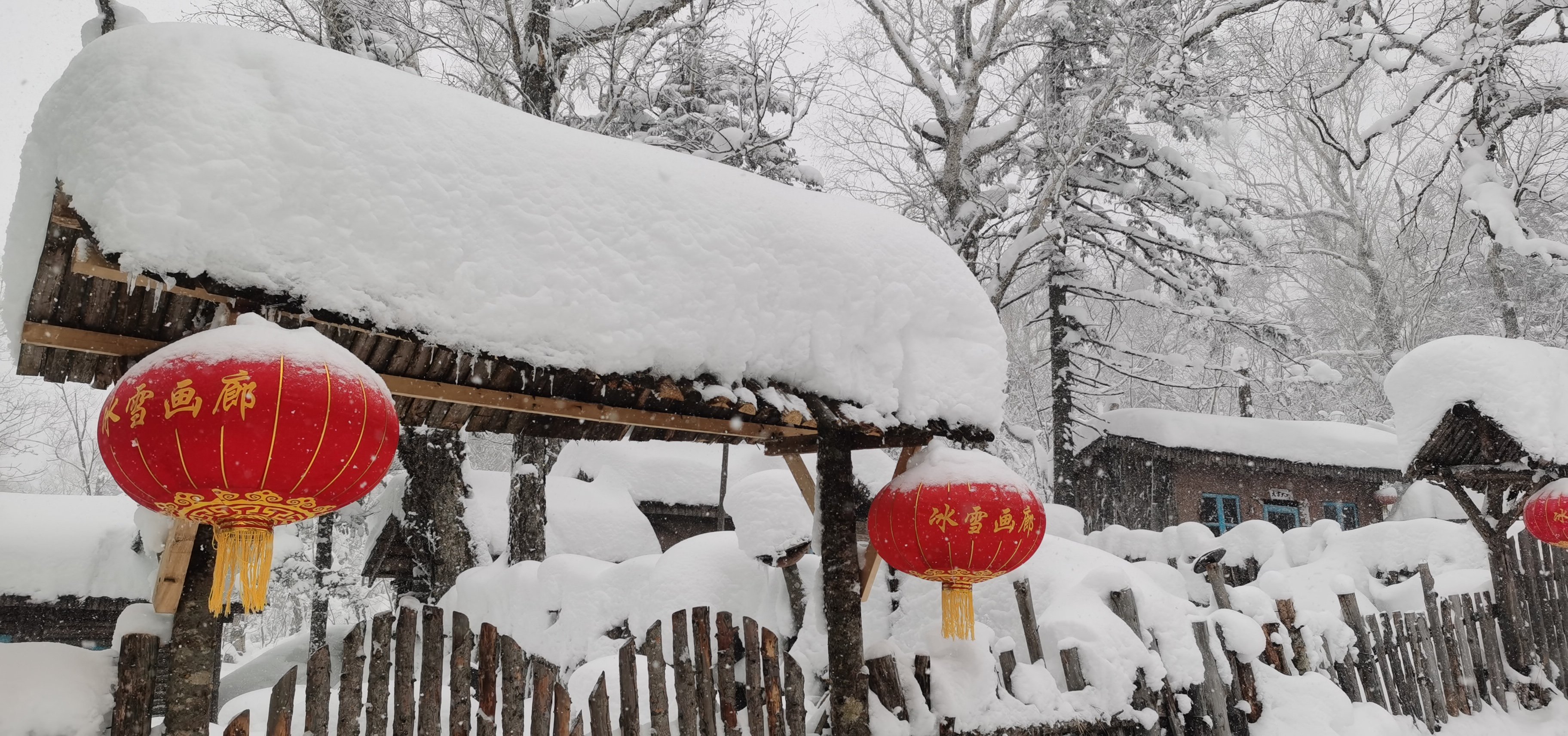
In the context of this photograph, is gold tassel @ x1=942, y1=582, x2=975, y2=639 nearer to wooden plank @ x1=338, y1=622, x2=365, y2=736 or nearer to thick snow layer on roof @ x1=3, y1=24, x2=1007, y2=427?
thick snow layer on roof @ x1=3, y1=24, x2=1007, y2=427

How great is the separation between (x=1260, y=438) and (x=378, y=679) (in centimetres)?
1842

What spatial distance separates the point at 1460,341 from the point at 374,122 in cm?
1026

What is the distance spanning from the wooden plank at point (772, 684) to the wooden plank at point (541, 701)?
1.15 meters

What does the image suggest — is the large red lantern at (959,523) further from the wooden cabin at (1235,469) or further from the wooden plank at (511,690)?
the wooden cabin at (1235,469)

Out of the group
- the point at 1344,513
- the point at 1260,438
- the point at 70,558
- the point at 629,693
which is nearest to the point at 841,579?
the point at 629,693

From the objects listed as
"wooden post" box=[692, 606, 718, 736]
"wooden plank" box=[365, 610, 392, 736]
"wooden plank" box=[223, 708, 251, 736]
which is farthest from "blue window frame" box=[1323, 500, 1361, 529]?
"wooden plank" box=[223, 708, 251, 736]

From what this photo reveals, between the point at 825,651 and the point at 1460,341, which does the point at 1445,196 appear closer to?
the point at 1460,341

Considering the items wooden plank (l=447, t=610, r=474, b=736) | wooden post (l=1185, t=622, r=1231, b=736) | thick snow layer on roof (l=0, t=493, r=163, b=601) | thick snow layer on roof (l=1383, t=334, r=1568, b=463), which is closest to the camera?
wooden plank (l=447, t=610, r=474, b=736)

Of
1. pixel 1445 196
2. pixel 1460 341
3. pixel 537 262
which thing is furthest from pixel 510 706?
pixel 1445 196

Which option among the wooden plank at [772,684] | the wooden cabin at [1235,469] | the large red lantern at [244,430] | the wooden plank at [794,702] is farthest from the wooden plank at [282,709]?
the wooden cabin at [1235,469]

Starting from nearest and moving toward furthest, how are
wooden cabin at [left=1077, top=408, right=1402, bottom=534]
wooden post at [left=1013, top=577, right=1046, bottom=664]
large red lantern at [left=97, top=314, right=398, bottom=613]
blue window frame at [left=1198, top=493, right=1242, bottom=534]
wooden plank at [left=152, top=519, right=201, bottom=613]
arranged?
large red lantern at [left=97, top=314, right=398, bottom=613] < wooden plank at [left=152, top=519, right=201, bottom=613] < wooden post at [left=1013, top=577, right=1046, bottom=664] < wooden cabin at [left=1077, top=408, right=1402, bottom=534] < blue window frame at [left=1198, top=493, right=1242, bottom=534]

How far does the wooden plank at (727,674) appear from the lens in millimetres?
4207

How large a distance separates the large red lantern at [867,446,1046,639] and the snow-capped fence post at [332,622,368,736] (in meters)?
2.52

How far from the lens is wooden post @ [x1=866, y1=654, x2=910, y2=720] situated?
16.1 ft
